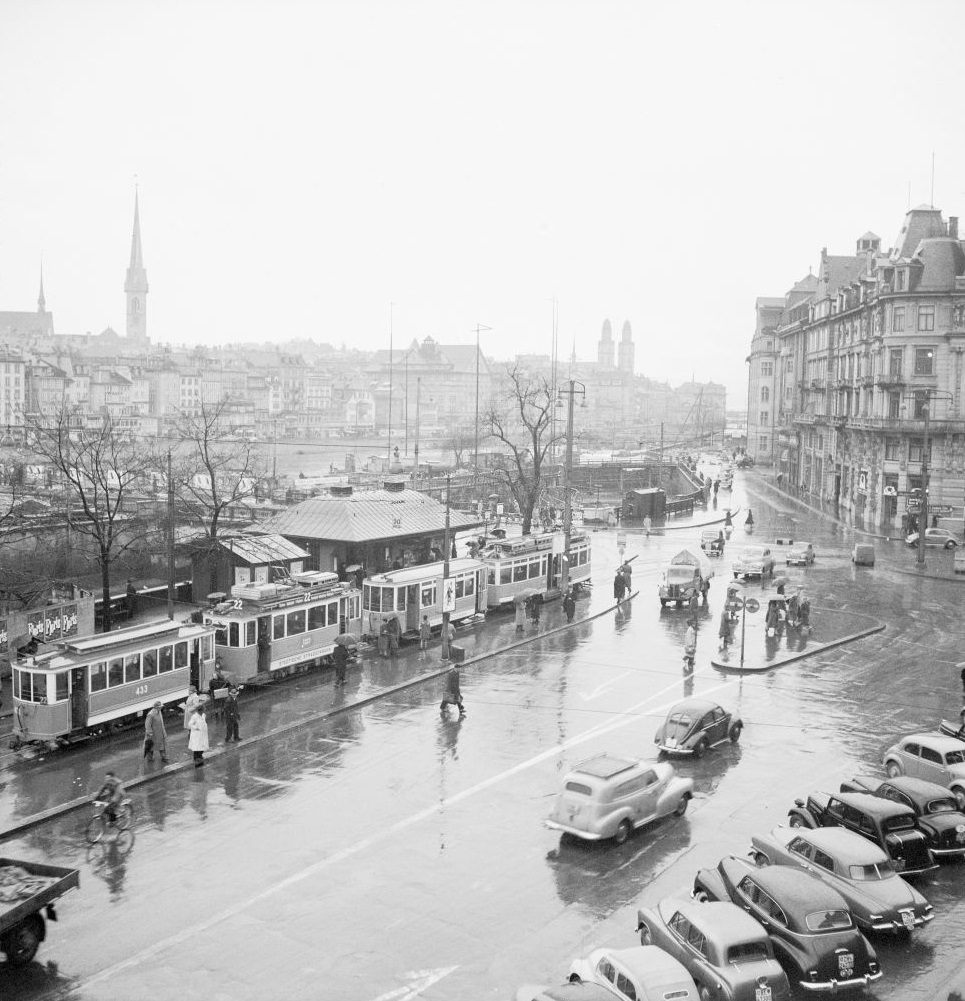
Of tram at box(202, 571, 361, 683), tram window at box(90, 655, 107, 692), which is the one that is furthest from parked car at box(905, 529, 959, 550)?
tram window at box(90, 655, 107, 692)

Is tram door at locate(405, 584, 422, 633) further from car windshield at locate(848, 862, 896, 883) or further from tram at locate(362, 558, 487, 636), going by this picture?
car windshield at locate(848, 862, 896, 883)

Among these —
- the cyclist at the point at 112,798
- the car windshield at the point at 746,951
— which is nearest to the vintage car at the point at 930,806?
the car windshield at the point at 746,951

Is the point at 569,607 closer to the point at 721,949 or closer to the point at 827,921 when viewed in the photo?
the point at 827,921

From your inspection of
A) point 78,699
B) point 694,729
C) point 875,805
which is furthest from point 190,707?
point 875,805

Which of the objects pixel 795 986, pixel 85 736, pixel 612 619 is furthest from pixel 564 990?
pixel 612 619

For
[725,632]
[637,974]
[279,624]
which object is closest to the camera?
[637,974]

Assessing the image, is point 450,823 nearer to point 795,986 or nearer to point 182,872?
point 182,872

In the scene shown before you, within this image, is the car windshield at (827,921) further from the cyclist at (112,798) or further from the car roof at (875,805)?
the cyclist at (112,798)
